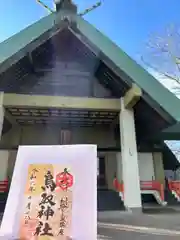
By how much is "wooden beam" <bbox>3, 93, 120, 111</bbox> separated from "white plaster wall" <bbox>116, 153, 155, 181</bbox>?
11.2ft

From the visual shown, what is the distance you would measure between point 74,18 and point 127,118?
391 cm

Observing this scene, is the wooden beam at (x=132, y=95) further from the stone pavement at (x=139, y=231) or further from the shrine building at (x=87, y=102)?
the stone pavement at (x=139, y=231)

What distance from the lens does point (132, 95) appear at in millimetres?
6613

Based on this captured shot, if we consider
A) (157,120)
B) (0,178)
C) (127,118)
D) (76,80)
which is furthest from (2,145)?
(157,120)

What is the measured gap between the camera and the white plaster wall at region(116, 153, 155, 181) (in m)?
9.84

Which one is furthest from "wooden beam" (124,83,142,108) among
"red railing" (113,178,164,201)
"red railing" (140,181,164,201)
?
"red railing" (140,181,164,201)

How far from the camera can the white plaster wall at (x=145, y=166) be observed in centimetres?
984

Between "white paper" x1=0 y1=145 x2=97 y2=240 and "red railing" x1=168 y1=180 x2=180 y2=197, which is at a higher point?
"red railing" x1=168 y1=180 x2=180 y2=197

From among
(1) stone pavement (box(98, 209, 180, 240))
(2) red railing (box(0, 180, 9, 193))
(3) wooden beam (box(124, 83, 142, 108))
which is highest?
(3) wooden beam (box(124, 83, 142, 108))

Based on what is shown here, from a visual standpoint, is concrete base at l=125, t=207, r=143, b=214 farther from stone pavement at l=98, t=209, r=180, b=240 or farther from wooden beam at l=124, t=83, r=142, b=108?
wooden beam at l=124, t=83, r=142, b=108

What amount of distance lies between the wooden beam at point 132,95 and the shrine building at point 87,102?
31mm

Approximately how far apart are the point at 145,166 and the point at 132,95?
15.6 feet

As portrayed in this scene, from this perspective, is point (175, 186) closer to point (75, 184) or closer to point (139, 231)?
point (139, 231)

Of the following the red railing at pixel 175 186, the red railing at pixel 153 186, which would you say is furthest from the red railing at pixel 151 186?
the red railing at pixel 175 186
